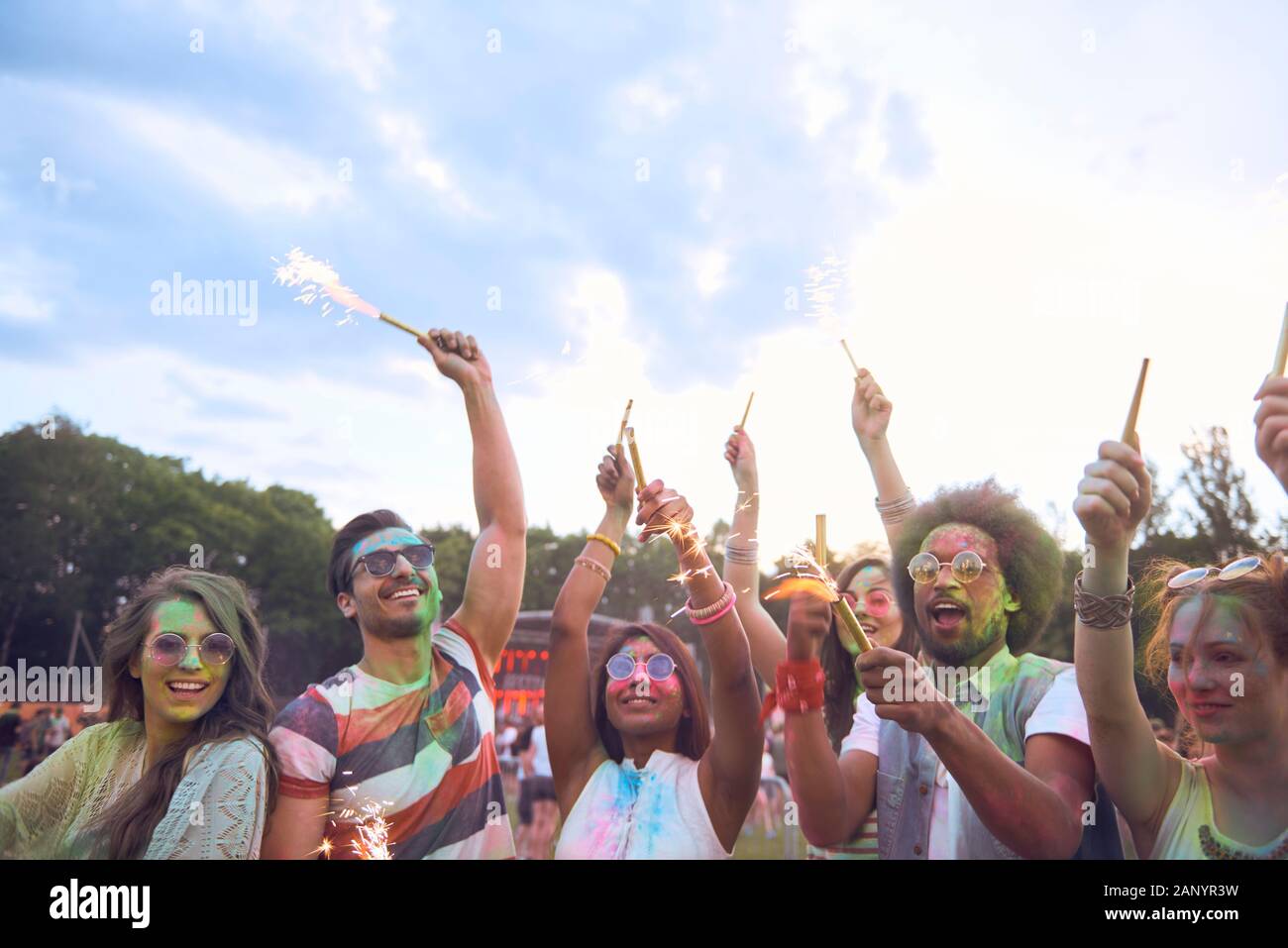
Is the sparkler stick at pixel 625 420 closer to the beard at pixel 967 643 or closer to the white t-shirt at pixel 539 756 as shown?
the beard at pixel 967 643

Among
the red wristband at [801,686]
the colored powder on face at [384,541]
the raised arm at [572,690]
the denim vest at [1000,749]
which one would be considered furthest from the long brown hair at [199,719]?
the denim vest at [1000,749]

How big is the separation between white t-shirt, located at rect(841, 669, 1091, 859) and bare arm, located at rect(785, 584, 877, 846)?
24 centimetres

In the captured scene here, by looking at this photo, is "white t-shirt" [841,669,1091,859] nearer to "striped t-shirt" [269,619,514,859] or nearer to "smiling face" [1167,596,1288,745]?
"smiling face" [1167,596,1288,745]

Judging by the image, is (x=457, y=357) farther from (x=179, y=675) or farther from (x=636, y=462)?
A: (x=179, y=675)

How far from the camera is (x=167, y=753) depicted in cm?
368

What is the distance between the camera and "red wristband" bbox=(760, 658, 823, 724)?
324 centimetres

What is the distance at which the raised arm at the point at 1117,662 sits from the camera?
3031 millimetres

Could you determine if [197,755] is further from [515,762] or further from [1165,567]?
[515,762]

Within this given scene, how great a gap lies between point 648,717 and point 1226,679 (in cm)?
193

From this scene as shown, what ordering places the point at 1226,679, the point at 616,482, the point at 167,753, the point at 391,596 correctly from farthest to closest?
the point at 616,482
the point at 391,596
the point at 167,753
the point at 1226,679

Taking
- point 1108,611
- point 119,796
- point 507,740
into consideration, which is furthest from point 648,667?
point 507,740

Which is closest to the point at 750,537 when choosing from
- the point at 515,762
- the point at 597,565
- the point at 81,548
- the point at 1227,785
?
the point at 597,565
